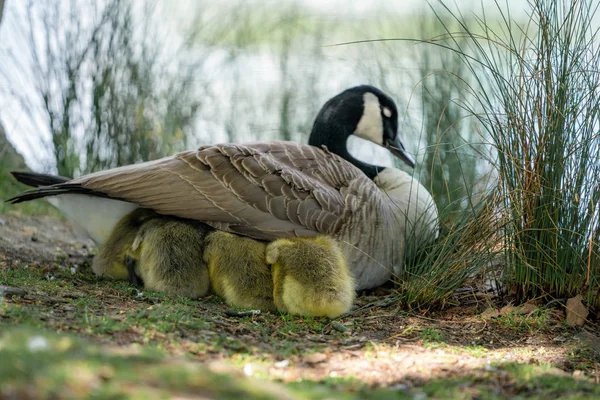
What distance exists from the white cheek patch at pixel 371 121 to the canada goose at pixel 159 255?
1933 millimetres

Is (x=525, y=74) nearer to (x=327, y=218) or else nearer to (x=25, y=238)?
(x=327, y=218)

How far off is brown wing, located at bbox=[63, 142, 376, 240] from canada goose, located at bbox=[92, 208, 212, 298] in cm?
13

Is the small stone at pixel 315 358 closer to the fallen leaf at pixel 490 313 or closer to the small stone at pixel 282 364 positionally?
the small stone at pixel 282 364

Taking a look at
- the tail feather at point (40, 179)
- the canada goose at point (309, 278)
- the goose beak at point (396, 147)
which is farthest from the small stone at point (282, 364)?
the goose beak at point (396, 147)

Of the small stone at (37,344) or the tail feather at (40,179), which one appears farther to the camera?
the tail feather at (40,179)

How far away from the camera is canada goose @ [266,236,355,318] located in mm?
4043

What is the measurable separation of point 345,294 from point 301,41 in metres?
4.88

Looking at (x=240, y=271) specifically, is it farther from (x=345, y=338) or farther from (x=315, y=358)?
(x=315, y=358)

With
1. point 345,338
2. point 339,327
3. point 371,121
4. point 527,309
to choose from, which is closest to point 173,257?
point 339,327

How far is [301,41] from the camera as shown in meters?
8.27

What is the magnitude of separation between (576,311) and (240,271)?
2035 mm

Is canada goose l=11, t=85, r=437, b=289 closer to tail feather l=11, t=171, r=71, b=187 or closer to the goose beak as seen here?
tail feather l=11, t=171, r=71, b=187

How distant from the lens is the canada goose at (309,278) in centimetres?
404

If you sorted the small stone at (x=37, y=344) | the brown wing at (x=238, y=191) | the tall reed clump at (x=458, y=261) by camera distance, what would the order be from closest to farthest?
1. the small stone at (x=37, y=344)
2. the tall reed clump at (x=458, y=261)
3. the brown wing at (x=238, y=191)
